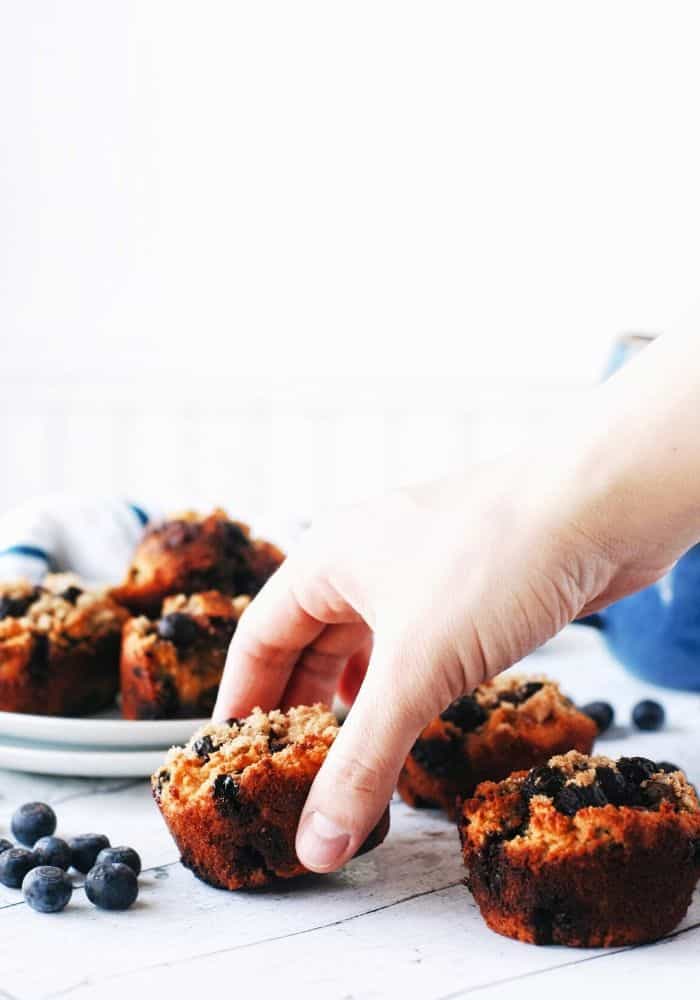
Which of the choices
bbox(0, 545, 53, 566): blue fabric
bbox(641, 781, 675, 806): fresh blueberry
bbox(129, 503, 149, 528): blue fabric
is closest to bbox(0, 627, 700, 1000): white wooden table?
bbox(641, 781, 675, 806): fresh blueberry

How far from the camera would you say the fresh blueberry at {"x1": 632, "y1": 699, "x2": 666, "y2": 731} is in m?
1.73

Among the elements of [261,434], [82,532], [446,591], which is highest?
[446,591]

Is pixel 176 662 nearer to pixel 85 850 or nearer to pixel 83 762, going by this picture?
pixel 83 762

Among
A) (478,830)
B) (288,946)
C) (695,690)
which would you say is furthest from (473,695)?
(695,690)

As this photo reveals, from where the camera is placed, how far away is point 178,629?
66.4 inches

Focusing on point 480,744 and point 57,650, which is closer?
point 480,744

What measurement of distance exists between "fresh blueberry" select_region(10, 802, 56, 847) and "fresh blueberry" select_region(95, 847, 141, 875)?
0.11 meters

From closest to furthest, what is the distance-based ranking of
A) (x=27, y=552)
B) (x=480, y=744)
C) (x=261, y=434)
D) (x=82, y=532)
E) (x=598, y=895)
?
(x=598, y=895) → (x=480, y=744) → (x=27, y=552) → (x=82, y=532) → (x=261, y=434)

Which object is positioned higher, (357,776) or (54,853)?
(357,776)

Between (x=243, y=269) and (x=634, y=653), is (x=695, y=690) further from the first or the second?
(x=243, y=269)

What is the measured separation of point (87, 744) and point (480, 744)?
1.55ft

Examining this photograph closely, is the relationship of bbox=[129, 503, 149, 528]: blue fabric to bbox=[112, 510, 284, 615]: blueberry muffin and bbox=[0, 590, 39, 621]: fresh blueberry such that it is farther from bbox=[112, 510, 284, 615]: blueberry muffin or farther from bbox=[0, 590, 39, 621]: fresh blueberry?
bbox=[0, 590, 39, 621]: fresh blueberry

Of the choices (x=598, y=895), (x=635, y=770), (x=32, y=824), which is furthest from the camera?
(x=32, y=824)

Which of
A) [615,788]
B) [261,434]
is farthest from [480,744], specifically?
[261,434]
